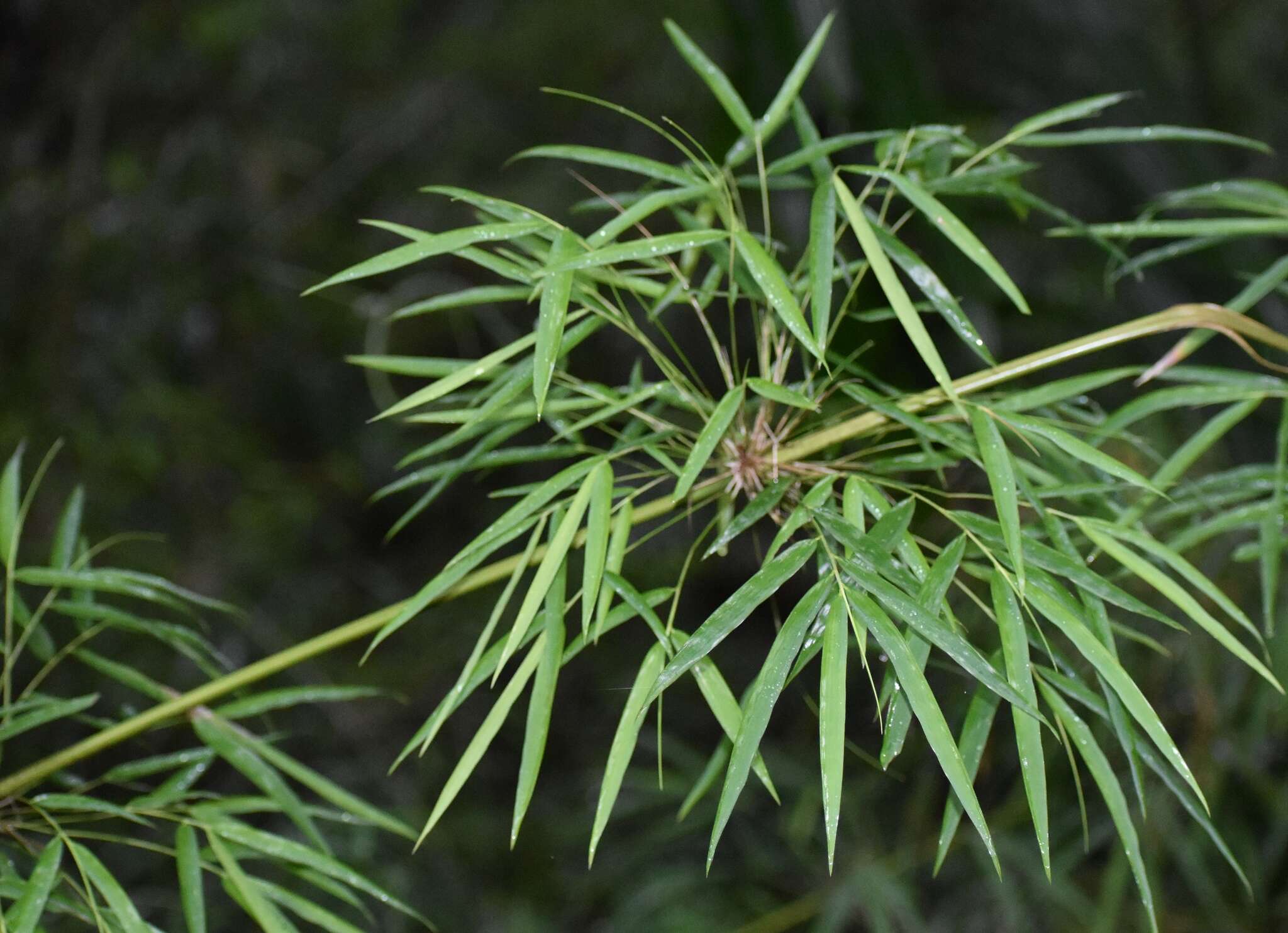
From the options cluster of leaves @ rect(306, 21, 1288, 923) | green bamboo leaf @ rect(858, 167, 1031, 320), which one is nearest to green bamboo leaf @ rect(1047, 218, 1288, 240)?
cluster of leaves @ rect(306, 21, 1288, 923)

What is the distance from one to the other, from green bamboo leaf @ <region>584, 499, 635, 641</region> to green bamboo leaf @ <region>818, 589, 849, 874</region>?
11cm

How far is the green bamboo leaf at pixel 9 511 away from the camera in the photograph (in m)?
0.68

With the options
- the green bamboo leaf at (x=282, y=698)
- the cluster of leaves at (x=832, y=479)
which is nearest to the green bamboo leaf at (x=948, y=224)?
the cluster of leaves at (x=832, y=479)

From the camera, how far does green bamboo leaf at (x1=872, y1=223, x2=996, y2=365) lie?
537 millimetres

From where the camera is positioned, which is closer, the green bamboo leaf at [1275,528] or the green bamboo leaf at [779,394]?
the green bamboo leaf at [779,394]

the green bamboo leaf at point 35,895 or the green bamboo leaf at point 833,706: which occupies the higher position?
the green bamboo leaf at point 833,706

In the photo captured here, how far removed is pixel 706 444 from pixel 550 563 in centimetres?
10

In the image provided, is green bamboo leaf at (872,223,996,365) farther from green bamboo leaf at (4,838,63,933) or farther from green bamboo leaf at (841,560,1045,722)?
green bamboo leaf at (4,838,63,933)

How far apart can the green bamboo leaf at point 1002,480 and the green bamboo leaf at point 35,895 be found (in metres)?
0.47

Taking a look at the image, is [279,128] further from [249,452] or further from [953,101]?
[953,101]

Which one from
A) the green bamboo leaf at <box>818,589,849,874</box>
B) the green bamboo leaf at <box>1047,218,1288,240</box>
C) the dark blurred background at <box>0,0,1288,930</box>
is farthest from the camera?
the dark blurred background at <box>0,0,1288,930</box>

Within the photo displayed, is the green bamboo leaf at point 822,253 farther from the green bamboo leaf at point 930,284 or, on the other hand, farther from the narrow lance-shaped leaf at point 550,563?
the narrow lance-shaped leaf at point 550,563

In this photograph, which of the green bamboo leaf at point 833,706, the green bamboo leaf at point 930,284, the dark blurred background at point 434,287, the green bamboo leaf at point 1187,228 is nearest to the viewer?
the green bamboo leaf at point 833,706

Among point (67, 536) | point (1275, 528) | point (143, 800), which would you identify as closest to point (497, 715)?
point (143, 800)
